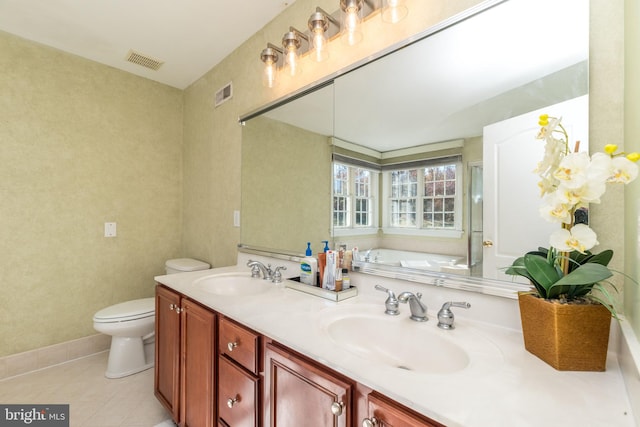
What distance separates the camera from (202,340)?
1250 mm

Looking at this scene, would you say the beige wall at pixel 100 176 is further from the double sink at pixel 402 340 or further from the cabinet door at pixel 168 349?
the double sink at pixel 402 340

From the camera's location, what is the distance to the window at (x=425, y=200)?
1068mm

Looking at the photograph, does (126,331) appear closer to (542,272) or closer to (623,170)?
(542,272)

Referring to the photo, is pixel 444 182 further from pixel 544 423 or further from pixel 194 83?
pixel 194 83

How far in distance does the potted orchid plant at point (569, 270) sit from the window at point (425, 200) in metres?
0.35

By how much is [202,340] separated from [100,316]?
1.23m

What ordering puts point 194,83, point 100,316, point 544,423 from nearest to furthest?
point 544,423
point 100,316
point 194,83

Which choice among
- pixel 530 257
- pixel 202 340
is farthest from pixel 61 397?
pixel 530 257

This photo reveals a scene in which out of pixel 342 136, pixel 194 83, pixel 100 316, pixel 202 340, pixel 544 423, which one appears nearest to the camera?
pixel 544 423

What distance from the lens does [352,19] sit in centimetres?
131

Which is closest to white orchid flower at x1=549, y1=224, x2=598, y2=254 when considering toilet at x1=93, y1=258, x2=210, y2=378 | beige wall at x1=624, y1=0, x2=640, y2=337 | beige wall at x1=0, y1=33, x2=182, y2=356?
beige wall at x1=624, y1=0, x2=640, y2=337

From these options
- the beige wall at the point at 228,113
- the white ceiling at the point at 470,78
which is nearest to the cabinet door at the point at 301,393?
the white ceiling at the point at 470,78

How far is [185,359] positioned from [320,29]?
173 centimetres

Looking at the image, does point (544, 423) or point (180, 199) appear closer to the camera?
point (544, 423)
